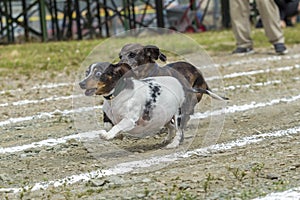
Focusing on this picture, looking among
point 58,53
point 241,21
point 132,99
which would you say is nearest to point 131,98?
point 132,99

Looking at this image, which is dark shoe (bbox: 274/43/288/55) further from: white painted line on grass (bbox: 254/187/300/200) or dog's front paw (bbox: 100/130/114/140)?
white painted line on grass (bbox: 254/187/300/200)

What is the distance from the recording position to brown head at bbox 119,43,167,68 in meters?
4.06

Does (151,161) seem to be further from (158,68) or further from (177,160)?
(158,68)

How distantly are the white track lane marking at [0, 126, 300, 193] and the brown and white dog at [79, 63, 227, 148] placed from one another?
172mm

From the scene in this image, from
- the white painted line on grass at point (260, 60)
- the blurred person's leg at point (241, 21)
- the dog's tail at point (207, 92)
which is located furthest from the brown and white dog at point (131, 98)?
the blurred person's leg at point (241, 21)

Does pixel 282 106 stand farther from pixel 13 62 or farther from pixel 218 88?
pixel 13 62

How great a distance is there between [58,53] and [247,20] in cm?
286

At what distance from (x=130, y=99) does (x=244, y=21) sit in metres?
6.31

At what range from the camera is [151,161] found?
12.7 ft

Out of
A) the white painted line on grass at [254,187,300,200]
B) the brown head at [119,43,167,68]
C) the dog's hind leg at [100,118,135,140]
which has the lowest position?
the white painted line on grass at [254,187,300,200]

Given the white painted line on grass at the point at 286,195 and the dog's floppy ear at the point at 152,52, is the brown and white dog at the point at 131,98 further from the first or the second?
the white painted line on grass at the point at 286,195

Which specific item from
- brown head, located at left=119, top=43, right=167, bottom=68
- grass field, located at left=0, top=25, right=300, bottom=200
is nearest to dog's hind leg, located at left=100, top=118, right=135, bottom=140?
grass field, located at left=0, top=25, right=300, bottom=200

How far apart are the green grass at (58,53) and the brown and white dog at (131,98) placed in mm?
4913

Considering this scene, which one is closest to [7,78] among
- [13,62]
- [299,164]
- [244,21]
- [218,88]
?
[13,62]
